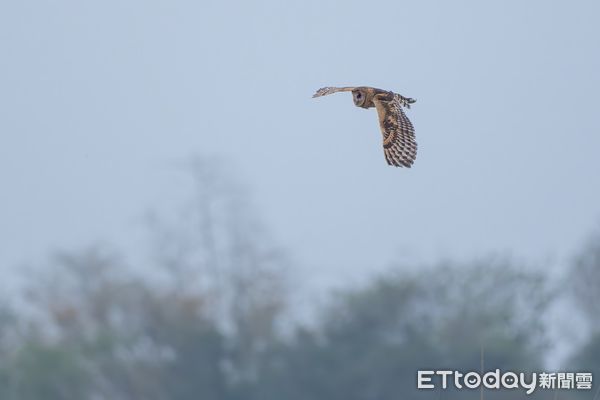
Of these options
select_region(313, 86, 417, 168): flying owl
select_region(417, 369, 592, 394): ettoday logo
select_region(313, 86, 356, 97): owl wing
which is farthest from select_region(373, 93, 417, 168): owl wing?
Result: select_region(417, 369, 592, 394): ettoday logo

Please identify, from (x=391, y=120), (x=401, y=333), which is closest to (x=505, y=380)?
(x=401, y=333)

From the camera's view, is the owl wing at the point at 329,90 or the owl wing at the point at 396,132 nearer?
the owl wing at the point at 329,90

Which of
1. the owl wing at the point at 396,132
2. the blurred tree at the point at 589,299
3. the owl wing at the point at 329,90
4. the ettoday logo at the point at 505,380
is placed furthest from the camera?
the blurred tree at the point at 589,299

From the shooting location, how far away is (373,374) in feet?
95.2

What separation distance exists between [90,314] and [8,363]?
2.01 meters

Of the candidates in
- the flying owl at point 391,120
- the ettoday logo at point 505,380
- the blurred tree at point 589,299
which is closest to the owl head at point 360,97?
the flying owl at point 391,120

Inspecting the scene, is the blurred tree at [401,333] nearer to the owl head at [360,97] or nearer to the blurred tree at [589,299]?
the blurred tree at [589,299]

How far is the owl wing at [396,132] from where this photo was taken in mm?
13922

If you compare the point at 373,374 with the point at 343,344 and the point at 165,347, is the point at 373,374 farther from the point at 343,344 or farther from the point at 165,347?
the point at 165,347

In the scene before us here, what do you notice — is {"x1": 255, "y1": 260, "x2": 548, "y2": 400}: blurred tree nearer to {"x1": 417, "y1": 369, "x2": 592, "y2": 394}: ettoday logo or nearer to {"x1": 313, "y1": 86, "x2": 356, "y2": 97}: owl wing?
{"x1": 417, "y1": 369, "x2": 592, "y2": 394}: ettoday logo

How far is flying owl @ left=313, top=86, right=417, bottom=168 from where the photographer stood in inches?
549

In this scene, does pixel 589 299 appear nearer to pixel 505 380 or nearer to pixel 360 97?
pixel 505 380

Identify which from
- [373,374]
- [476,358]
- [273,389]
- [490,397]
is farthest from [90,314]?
[490,397]

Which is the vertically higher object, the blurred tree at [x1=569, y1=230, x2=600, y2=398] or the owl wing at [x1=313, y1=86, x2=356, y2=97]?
the blurred tree at [x1=569, y1=230, x2=600, y2=398]
